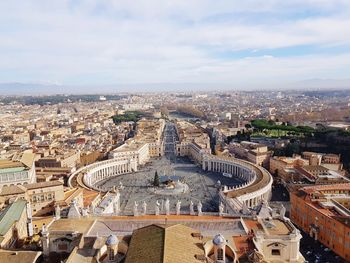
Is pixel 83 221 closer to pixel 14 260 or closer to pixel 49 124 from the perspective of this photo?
pixel 14 260

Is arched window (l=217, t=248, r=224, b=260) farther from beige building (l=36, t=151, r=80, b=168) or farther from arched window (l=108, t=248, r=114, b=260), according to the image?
beige building (l=36, t=151, r=80, b=168)

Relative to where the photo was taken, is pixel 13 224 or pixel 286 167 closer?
pixel 13 224

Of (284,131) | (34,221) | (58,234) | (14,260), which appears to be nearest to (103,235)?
(58,234)

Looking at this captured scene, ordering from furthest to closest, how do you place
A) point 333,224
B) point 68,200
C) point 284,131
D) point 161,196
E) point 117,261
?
point 284,131, point 161,196, point 68,200, point 333,224, point 117,261

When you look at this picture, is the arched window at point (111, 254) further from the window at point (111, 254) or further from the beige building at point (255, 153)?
the beige building at point (255, 153)

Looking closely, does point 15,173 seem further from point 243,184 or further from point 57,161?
point 243,184

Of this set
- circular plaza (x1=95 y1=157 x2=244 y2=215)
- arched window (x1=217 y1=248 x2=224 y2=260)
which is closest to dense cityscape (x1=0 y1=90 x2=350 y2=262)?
arched window (x1=217 y1=248 x2=224 y2=260)

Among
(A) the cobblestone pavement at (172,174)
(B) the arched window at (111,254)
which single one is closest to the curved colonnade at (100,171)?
(A) the cobblestone pavement at (172,174)

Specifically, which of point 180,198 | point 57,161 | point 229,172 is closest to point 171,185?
point 180,198
